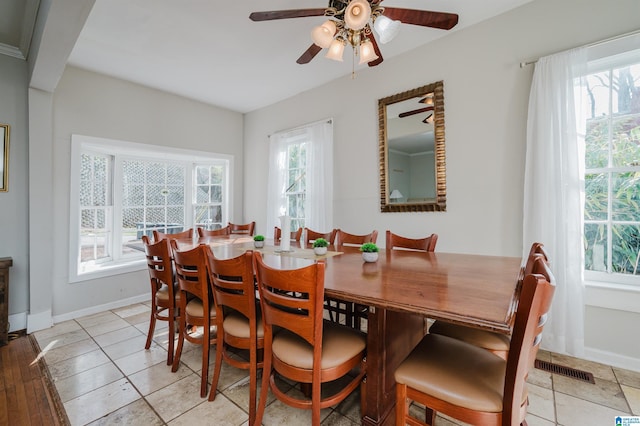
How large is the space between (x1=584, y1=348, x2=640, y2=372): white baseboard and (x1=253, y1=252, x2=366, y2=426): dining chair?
1.99 meters

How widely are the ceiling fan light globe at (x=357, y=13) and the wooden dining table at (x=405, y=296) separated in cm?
144

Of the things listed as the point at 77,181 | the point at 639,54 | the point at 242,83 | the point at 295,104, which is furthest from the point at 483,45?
the point at 77,181

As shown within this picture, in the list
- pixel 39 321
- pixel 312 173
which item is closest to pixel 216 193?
pixel 312 173

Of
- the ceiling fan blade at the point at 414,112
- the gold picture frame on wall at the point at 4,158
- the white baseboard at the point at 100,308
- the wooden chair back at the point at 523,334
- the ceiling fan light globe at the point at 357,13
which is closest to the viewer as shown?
the wooden chair back at the point at 523,334

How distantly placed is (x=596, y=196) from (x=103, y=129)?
503 cm

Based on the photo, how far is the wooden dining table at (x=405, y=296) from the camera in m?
0.99

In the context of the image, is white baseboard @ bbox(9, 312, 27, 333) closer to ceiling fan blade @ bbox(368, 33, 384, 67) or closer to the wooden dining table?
the wooden dining table

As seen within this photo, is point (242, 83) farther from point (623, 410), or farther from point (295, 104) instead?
point (623, 410)

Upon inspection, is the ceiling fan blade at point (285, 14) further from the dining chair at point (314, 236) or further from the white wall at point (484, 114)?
the dining chair at point (314, 236)

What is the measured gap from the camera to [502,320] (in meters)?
0.86

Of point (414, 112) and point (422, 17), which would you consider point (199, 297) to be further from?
point (414, 112)

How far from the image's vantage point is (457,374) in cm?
114

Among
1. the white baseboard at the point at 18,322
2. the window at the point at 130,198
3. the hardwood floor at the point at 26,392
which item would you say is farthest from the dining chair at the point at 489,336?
the white baseboard at the point at 18,322

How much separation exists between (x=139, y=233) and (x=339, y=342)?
369 centimetres
